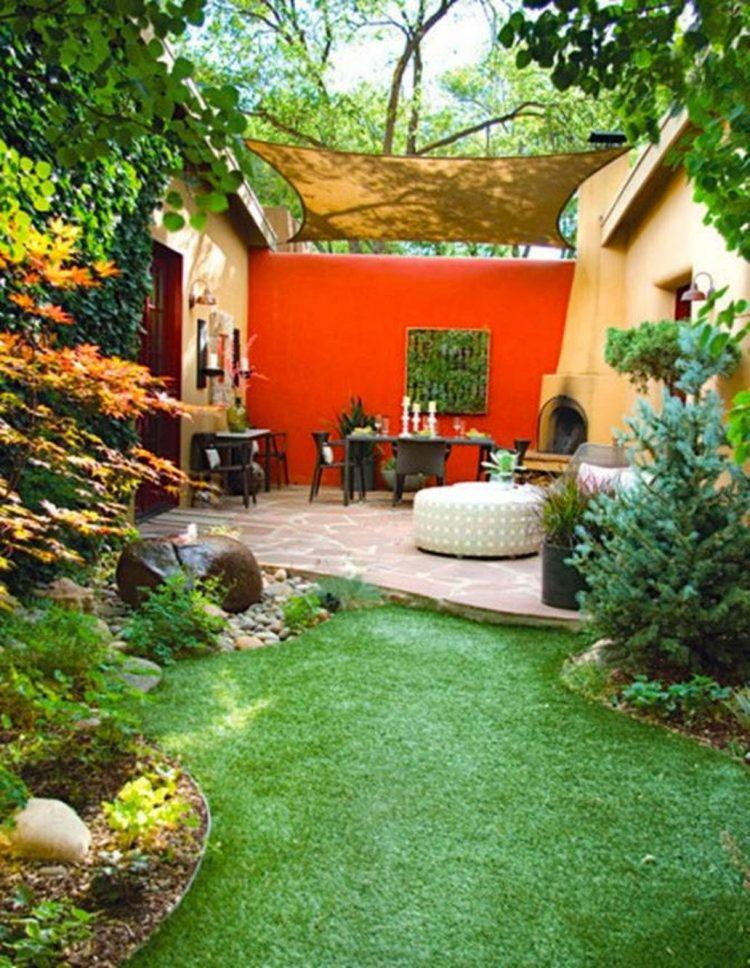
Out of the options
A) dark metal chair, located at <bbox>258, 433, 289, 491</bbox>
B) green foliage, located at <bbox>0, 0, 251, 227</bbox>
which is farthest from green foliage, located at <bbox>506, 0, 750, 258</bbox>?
dark metal chair, located at <bbox>258, 433, 289, 491</bbox>

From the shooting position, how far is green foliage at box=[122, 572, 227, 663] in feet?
13.5

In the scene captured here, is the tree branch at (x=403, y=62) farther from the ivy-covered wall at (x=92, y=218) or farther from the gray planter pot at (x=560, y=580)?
the gray planter pot at (x=560, y=580)

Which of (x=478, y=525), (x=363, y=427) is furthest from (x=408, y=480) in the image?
(x=478, y=525)

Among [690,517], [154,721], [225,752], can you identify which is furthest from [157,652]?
[690,517]

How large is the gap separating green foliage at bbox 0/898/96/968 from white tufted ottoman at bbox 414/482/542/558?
14.7ft

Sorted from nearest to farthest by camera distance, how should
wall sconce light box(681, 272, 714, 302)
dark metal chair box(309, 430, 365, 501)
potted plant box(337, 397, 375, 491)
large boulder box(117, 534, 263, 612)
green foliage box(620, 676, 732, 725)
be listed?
green foliage box(620, 676, 732, 725) → large boulder box(117, 534, 263, 612) → wall sconce light box(681, 272, 714, 302) → dark metal chair box(309, 430, 365, 501) → potted plant box(337, 397, 375, 491)

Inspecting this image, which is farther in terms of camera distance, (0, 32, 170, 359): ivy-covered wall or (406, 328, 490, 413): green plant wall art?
(406, 328, 490, 413): green plant wall art

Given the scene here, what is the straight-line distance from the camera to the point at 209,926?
6.71 ft

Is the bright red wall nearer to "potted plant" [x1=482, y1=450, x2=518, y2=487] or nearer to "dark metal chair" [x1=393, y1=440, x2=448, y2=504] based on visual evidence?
"dark metal chair" [x1=393, y1=440, x2=448, y2=504]

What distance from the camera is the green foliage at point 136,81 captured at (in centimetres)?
122

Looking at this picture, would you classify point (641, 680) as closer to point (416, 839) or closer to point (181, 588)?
point (416, 839)

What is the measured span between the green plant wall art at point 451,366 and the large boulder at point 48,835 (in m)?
9.20

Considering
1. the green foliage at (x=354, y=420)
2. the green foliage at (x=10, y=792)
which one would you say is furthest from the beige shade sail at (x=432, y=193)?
the green foliage at (x=10, y=792)

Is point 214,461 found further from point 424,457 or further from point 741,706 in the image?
point 741,706
